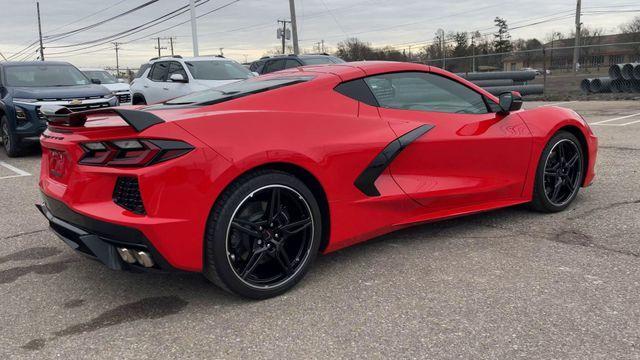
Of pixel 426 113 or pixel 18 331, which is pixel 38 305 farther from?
pixel 426 113

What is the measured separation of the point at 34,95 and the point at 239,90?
722 cm

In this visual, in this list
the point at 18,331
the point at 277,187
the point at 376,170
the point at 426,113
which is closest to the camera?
the point at 18,331

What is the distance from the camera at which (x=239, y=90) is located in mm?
3721

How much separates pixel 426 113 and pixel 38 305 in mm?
2884

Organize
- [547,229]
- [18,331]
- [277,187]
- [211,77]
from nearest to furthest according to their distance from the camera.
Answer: [18,331] < [277,187] < [547,229] < [211,77]

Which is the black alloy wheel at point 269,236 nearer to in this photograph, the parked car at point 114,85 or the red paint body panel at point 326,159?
the red paint body panel at point 326,159

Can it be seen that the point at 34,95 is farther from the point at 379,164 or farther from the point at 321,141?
the point at 379,164

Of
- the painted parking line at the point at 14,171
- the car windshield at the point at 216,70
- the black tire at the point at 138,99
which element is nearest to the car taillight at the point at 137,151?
the painted parking line at the point at 14,171

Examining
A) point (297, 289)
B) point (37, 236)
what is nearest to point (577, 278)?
point (297, 289)

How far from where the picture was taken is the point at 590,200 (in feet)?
16.9

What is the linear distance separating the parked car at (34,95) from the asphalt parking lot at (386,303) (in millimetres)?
5432

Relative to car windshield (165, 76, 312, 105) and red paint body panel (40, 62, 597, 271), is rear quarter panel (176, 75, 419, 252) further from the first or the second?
car windshield (165, 76, 312, 105)

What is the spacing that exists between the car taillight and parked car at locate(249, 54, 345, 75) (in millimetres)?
9771

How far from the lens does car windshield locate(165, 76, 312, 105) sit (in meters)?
3.53
